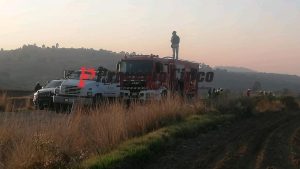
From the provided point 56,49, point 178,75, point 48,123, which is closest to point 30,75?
point 56,49

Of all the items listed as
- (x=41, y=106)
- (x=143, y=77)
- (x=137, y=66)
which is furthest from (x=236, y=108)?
(x=41, y=106)

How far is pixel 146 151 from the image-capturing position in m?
14.1

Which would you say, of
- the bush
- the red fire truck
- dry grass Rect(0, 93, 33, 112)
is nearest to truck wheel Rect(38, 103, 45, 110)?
dry grass Rect(0, 93, 33, 112)

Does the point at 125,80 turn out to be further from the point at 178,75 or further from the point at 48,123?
the point at 48,123

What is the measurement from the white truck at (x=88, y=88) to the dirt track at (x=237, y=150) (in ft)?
25.2

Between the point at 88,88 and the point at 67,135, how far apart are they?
13879mm

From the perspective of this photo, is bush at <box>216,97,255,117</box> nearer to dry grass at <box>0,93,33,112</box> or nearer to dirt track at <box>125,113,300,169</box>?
dirt track at <box>125,113,300,169</box>

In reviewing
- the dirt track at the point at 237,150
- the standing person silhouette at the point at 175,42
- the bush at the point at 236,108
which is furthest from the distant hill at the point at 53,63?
the dirt track at the point at 237,150

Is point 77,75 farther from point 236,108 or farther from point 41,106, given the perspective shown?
point 236,108

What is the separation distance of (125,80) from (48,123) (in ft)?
50.6

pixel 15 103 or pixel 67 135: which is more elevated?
pixel 67 135

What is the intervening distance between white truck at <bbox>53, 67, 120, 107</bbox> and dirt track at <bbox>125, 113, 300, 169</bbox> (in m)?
7.68

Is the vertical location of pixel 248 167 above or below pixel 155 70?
below

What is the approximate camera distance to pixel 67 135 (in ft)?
43.9
